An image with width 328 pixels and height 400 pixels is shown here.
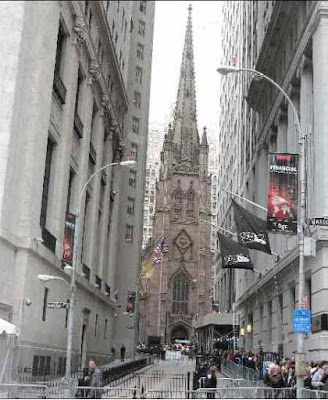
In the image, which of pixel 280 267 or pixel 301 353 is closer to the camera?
pixel 301 353

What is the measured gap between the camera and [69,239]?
24453 millimetres

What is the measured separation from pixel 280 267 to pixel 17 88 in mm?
18703

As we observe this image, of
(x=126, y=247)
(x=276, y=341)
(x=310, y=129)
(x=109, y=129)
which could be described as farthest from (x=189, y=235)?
(x=310, y=129)

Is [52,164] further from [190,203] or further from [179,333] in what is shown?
[190,203]

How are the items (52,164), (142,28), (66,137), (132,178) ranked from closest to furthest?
(52,164) → (66,137) → (132,178) → (142,28)

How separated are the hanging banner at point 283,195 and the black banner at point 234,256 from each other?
10.3 m

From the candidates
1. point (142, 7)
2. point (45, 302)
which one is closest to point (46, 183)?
point (45, 302)

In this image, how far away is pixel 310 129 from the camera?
3056cm

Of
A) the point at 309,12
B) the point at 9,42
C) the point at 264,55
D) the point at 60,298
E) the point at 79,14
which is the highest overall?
the point at 264,55

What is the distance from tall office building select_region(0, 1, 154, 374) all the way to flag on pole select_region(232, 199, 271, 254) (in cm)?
833

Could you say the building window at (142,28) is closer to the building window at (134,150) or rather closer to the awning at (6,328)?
the building window at (134,150)

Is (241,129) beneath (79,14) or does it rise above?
above

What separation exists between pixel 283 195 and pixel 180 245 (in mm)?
111881

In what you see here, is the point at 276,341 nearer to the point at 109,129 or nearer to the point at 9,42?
the point at 109,129
